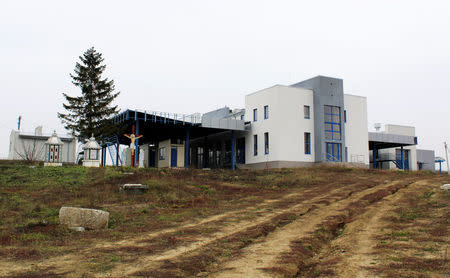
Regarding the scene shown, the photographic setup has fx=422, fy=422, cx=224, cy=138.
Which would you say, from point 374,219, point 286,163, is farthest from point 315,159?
point 374,219

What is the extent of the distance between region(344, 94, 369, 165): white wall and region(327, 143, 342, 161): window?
236 cm

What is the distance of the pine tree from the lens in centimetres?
4297

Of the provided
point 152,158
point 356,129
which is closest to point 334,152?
point 356,129

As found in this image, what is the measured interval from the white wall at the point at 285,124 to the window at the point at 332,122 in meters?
1.48

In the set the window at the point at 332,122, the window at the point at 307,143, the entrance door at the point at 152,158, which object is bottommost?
the entrance door at the point at 152,158

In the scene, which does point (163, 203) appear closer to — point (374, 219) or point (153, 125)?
point (374, 219)

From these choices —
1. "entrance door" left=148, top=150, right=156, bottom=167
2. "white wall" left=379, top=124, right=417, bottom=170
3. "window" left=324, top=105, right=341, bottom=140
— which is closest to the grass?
"window" left=324, top=105, right=341, bottom=140

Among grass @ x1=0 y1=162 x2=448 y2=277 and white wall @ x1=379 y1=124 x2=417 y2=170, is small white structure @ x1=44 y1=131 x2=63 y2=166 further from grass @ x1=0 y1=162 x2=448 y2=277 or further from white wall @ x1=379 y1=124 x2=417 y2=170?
white wall @ x1=379 y1=124 x2=417 y2=170

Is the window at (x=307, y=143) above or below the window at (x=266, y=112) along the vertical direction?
below

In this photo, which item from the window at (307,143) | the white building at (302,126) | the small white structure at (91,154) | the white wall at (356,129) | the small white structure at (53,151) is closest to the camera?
the small white structure at (91,154)

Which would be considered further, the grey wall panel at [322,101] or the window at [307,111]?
the window at [307,111]

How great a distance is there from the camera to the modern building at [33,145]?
5072 cm

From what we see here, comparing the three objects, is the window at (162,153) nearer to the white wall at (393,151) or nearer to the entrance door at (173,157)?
the entrance door at (173,157)

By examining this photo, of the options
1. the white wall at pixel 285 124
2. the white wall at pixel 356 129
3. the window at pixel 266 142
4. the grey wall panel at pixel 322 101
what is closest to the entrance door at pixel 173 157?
the white wall at pixel 285 124
